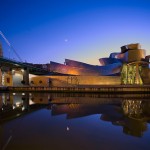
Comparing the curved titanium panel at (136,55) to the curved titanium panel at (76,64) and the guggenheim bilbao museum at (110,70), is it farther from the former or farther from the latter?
the curved titanium panel at (76,64)

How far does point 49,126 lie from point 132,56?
123ft

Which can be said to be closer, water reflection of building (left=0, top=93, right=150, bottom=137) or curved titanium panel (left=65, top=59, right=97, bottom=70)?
water reflection of building (left=0, top=93, right=150, bottom=137)

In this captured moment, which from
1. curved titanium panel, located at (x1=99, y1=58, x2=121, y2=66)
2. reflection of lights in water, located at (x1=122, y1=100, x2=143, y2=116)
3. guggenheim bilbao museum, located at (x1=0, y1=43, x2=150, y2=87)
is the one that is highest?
curved titanium panel, located at (x1=99, y1=58, x2=121, y2=66)

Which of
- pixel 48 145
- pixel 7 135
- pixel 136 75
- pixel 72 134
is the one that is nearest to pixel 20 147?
pixel 48 145

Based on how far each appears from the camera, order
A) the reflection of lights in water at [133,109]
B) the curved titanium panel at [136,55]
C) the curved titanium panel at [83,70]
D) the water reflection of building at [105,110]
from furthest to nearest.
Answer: the curved titanium panel at [83,70]
the curved titanium panel at [136,55]
the reflection of lights in water at [133,109]
the water reflection of building at [105,110]

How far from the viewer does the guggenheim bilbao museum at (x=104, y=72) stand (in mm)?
41219

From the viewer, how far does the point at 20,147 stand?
15.0ft

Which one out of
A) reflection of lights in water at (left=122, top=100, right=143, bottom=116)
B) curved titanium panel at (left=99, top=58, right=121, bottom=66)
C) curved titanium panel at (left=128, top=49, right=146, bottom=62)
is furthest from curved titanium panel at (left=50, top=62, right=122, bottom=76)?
reflection of lights in water at (left=122, top=100, right=143, bottom=116)

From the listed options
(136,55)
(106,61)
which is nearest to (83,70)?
(106,61)

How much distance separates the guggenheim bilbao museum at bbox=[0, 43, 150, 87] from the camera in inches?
1623

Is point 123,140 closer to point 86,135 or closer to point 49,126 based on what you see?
point 86,135

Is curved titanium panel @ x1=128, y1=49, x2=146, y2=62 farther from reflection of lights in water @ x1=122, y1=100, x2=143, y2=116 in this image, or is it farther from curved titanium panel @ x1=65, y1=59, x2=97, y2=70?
reflection of lights in water @ x1=122, y1=100, x2=143, y2=116

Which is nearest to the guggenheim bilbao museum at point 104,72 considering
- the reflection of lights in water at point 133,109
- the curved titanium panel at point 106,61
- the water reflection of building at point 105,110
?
the curved titanium panel at point 106,61

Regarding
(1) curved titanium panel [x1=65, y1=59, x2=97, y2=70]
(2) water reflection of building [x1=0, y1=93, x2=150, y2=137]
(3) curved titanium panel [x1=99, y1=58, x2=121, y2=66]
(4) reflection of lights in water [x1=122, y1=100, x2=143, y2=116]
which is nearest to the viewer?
(2) water reflection of building [x1=0, y1=93, x2=150, y2=137]
